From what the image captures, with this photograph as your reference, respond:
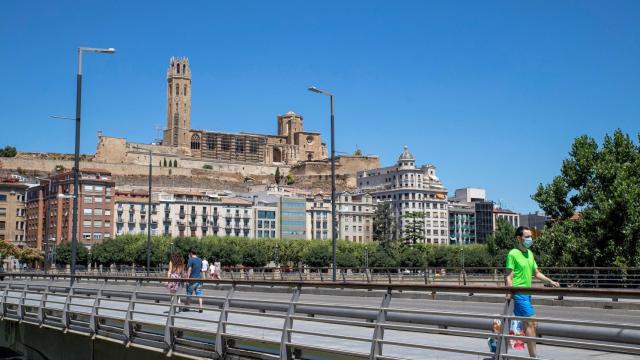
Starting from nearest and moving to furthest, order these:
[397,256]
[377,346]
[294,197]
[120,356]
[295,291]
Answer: [377,346] < [295,291] < [120,356] < [397,256] < [294,197]

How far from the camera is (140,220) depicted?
Result: 443 ft

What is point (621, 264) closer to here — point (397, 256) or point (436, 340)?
point (436, 340)

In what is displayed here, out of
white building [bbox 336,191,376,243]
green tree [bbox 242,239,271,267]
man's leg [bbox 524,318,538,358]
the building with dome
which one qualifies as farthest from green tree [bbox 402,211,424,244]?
man's leg [bbox 524,318,538,358]

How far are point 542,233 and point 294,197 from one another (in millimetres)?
109456

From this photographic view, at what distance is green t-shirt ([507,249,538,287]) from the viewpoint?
34.2 ft

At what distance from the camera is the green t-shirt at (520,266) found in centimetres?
1042

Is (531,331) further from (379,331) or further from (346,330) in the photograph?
(346,330)

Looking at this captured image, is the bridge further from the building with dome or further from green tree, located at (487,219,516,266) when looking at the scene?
the building with dome

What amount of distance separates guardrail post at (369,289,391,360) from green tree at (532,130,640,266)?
3273 cm

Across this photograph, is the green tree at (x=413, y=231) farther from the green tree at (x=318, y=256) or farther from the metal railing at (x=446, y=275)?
the metal railing at (x=446, y=275)

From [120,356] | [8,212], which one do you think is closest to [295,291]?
[120,356]

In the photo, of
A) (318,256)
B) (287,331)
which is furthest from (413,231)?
(287,331)

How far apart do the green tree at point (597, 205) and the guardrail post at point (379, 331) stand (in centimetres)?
3273

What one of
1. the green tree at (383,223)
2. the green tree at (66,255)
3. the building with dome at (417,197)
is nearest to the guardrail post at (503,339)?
the green tree at (66,255)
